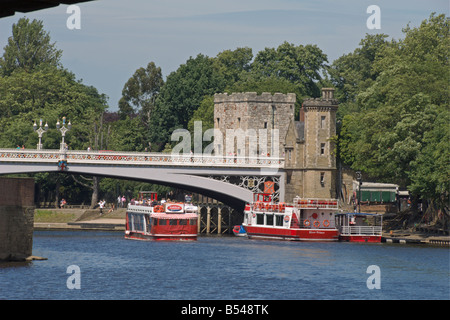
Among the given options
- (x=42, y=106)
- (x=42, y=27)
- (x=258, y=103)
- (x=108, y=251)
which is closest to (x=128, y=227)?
(x=108, y=251)

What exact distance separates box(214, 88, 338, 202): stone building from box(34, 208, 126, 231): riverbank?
14342mm

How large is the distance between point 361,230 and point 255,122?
95.4 ft

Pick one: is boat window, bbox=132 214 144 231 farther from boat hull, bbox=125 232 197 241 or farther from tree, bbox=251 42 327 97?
tree, bbox=251 42 327 97

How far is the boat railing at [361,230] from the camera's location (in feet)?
294

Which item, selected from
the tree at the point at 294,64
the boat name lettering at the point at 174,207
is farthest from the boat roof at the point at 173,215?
the tree at the point at 294,64

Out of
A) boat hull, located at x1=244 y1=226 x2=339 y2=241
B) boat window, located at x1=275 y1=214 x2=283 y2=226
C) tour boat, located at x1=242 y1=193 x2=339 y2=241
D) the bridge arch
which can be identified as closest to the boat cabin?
the bridge arch

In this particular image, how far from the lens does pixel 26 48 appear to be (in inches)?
6166

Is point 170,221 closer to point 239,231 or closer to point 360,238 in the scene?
point 239,231

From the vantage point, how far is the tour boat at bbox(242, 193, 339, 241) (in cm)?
9075

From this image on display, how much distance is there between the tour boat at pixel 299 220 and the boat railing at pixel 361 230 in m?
0.94

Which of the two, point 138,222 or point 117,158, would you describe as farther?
point 138,222

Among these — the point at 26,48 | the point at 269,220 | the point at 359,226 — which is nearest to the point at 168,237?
the point at 269,220

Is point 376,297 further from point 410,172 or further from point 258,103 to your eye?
point 258,103

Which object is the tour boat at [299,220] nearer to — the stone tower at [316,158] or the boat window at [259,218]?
the boat window at [259,218]
